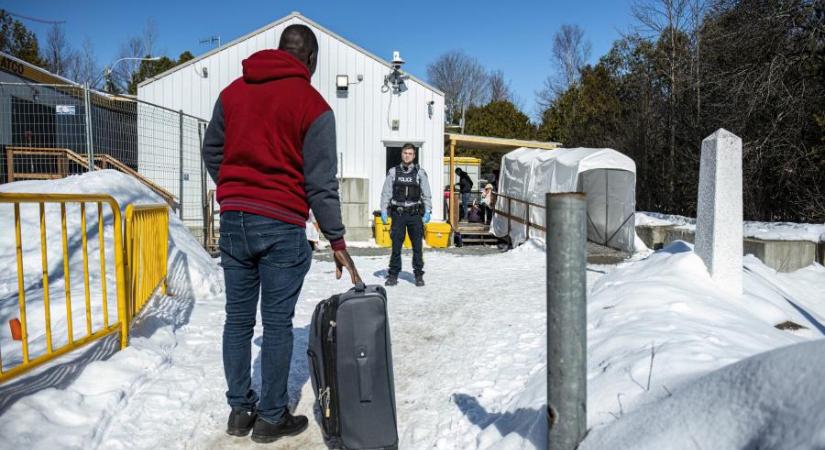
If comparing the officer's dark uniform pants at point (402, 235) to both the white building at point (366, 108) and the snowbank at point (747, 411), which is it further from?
the white building at point (366, 108)

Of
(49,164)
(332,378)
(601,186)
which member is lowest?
(332,378)

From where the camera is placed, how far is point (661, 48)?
25531 millimetres

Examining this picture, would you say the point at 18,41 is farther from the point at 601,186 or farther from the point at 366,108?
the point at 601,186

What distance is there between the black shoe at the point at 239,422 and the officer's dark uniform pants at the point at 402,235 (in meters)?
4.64

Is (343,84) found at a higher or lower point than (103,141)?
higher

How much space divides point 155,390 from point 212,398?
12.9 inches

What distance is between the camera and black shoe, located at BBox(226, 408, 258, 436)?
3.00 m

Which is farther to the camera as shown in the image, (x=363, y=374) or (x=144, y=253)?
(x=144, y=253)

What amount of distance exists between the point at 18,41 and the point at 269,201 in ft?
120

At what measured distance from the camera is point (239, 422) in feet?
9.86

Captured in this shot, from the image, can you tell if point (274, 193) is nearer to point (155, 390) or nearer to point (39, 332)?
point (155, 390)

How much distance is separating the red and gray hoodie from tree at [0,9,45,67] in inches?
1366

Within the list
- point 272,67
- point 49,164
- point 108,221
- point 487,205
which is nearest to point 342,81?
point 487,205

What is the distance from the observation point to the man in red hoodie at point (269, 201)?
2.81 metres
